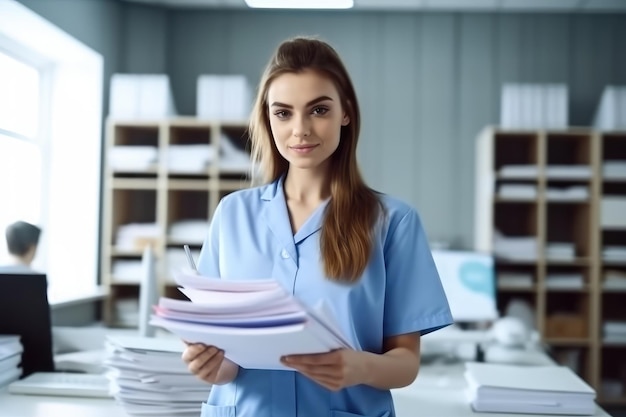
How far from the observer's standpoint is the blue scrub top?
3.95 ft

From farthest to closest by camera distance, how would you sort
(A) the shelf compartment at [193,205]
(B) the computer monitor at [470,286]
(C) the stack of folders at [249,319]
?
(A) the shelf compartment at [193,205], (B) the computer monitor at [470,286], (C) the stack of folders at [249,319]

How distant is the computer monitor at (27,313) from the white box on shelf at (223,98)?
2339 mm

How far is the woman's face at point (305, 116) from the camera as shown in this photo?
1.20 m

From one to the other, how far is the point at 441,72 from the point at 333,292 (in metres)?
3.62

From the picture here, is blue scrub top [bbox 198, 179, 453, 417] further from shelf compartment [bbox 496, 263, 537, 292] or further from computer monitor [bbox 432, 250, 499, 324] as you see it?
shelf compartment [bbox 496, 263, 537, 292]

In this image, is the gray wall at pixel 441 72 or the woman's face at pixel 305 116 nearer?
the woman's face at pixel 305 116

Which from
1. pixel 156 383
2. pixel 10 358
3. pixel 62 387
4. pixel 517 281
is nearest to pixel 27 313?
pixel 10 358

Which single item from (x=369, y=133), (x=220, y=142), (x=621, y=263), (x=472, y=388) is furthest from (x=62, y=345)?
(x=621, y=263)

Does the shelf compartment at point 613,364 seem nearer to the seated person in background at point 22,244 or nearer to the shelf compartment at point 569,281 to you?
the shelf compartment at point 569,281

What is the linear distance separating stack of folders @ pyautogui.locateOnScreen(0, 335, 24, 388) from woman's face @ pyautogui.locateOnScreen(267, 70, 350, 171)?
1075mm

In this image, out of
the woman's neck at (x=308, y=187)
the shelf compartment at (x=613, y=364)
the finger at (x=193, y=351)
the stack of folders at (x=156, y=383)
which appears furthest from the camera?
the shelf compartment at (x=613, y=364)

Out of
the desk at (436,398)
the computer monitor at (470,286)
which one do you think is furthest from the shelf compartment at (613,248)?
the desk at (436,398)

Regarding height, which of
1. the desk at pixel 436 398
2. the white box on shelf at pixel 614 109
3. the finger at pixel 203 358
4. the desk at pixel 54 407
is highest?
the white box on shelf at pixel 614 109

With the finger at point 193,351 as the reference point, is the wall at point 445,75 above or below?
above
